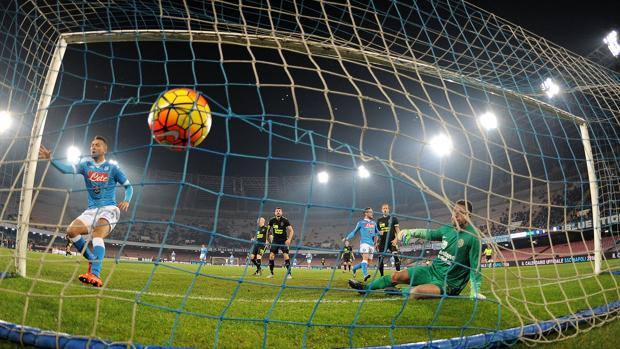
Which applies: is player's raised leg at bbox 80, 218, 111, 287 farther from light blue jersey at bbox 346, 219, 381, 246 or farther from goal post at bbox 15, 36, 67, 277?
light blue jersey at bbox 346, 219, 381, 246

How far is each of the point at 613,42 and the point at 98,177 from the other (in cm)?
2464

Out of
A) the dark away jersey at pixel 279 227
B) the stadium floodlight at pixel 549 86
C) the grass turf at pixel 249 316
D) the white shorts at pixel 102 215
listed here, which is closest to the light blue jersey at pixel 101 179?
the white shorts at pixel 102 215

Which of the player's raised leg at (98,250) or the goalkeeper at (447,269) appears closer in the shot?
the goalkeeper at (447,269)

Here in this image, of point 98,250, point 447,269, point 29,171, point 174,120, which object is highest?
point 174,120

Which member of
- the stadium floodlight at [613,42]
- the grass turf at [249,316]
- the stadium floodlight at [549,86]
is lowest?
the grass turf at [249,316]

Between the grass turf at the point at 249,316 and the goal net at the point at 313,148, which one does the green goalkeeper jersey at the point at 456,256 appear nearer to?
the goal net at the point at 313,148

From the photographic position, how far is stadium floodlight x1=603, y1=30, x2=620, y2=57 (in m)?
20.0

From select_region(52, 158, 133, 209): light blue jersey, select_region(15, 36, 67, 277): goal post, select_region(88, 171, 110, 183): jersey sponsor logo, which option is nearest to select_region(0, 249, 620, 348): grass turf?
select_region(15, 36, 67, 277): goal post

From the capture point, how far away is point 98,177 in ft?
17.2

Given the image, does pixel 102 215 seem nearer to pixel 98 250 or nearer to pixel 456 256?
pixel 98 250

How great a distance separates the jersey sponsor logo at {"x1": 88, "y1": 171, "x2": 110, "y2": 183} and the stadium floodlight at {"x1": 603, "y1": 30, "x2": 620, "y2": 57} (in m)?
24.3

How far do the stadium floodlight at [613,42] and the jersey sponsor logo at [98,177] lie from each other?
24.3 metres

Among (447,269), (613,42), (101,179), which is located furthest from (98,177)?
(613,42)

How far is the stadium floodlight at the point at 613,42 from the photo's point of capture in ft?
65.6
